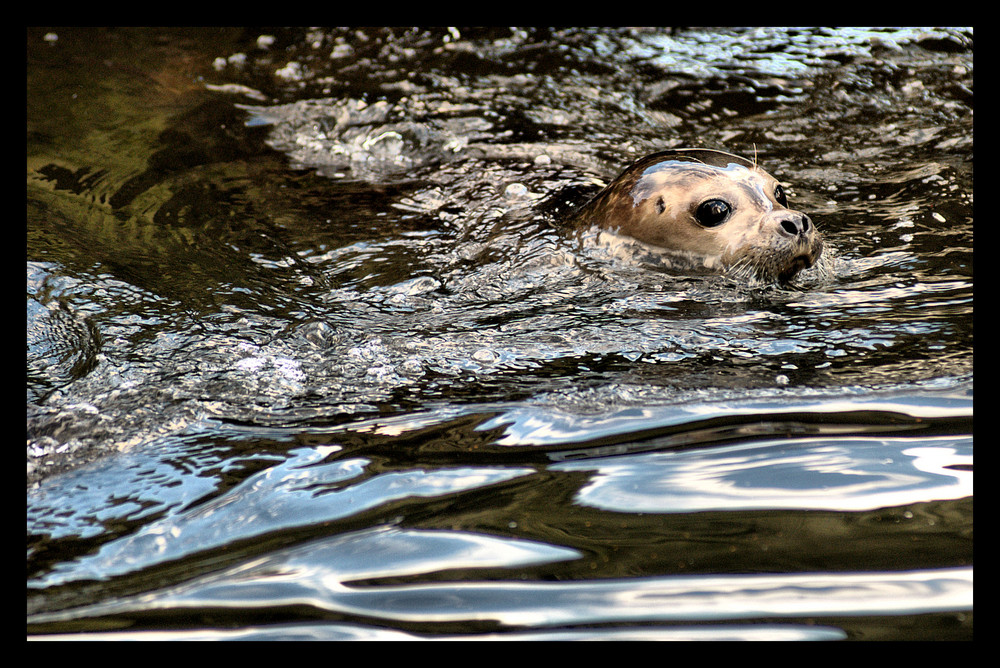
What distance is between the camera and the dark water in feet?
6.81

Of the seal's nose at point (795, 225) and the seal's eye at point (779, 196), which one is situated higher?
the seal's eye at point (779, 196)

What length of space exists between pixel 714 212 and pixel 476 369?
1650 millimetres

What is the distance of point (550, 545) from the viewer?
2197 millimetres

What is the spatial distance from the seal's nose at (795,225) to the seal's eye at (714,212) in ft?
0.93

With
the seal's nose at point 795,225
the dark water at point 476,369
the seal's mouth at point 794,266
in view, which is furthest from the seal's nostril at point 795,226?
the dark water at point 476,369

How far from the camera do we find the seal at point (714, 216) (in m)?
4.10

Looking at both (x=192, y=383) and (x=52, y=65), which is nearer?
(x=192, y=383)

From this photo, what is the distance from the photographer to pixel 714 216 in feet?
14.1

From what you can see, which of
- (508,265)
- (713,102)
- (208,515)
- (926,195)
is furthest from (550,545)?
(713,102)

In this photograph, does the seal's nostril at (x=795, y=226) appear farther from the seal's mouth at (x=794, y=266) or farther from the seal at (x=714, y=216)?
the seal's mouth at (x=794, y=266)

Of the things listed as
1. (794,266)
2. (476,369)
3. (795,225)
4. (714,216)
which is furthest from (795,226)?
(476,369)

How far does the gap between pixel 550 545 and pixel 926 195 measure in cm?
359

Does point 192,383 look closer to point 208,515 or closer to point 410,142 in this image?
point 208,515

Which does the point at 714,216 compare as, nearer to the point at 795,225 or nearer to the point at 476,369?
the point at 795,225
